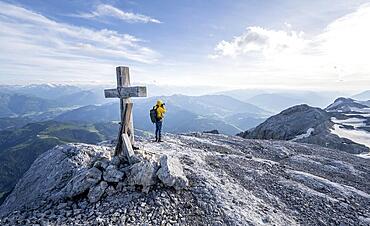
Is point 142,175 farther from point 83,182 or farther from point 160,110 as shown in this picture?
point 160,110

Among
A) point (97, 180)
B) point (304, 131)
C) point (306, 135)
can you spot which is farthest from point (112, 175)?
point (304, 131)

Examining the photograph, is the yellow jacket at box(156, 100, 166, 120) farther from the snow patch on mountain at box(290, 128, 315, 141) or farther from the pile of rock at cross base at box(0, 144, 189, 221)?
the snow patch on mountain at box(290, 128, 315, 141)

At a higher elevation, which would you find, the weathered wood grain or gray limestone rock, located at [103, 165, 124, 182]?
the weathered wood grain

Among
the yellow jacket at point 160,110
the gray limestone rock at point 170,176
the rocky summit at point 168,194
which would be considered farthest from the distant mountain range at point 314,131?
the gray limestone rock at point 170,176

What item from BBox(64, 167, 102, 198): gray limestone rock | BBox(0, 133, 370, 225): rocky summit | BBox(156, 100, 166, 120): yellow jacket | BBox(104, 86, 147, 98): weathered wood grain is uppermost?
Answer: BBox(104, 86, 147, 98): weathered wood grain

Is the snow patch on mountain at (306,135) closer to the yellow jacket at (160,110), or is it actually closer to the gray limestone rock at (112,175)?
the yellow jacket at (160,110)

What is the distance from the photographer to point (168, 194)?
12133 millimetres

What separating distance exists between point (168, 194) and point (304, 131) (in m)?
51.0

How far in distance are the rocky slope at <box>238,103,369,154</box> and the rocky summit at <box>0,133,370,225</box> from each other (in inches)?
1225

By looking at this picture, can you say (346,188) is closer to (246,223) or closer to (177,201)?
(246,223)

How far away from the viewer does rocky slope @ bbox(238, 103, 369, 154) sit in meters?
46.1

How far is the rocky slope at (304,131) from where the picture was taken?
46.1 m

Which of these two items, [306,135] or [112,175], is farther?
[306,135]

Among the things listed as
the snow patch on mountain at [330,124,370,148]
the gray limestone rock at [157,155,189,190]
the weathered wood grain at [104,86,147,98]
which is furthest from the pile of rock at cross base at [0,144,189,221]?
the snow patch on mountain at [330,124,370,148]
